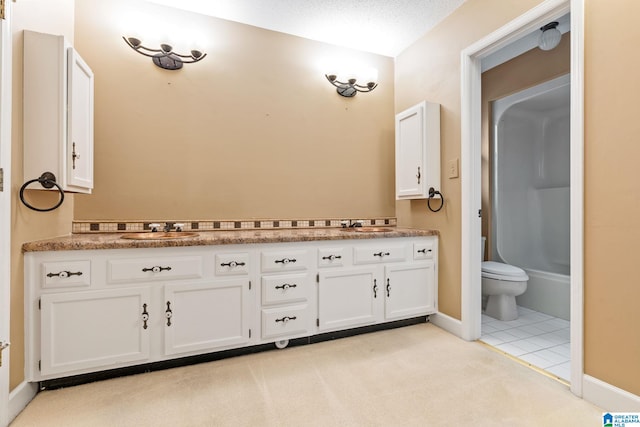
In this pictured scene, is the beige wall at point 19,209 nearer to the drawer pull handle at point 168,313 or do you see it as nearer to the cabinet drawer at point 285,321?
the drawer pull handle at point 168,313

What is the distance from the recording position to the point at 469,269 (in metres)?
2.23

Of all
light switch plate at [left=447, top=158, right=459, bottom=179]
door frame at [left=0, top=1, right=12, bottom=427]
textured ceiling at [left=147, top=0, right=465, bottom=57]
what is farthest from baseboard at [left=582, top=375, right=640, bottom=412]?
door frame at [left=0, top=1, right=12, bottom=427]

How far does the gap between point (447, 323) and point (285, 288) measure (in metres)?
1.37

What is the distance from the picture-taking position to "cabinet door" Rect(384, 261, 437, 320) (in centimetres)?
234

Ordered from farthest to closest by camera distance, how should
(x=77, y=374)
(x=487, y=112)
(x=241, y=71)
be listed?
(x=487, y=112) < (x=241, y=71) < (x=77, y=374)

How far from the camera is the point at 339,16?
2.43 metres

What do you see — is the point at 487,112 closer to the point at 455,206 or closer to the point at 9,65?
the point at 455,206

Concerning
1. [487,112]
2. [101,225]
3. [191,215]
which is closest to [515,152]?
[487,112]

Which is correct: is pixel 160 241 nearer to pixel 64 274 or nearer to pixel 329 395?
pixel 64 274

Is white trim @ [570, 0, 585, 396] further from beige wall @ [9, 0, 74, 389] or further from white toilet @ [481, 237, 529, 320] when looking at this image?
beige wall @ [9, 0, 74, 389]

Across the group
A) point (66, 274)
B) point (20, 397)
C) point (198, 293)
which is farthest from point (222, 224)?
point (20, 397)

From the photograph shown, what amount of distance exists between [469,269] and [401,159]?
1121 millimetres

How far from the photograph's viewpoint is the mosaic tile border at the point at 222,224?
2.12 metres

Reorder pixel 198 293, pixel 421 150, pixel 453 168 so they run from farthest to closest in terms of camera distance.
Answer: pixel 421 150 < pixel 453 168 < pixel 198 293
